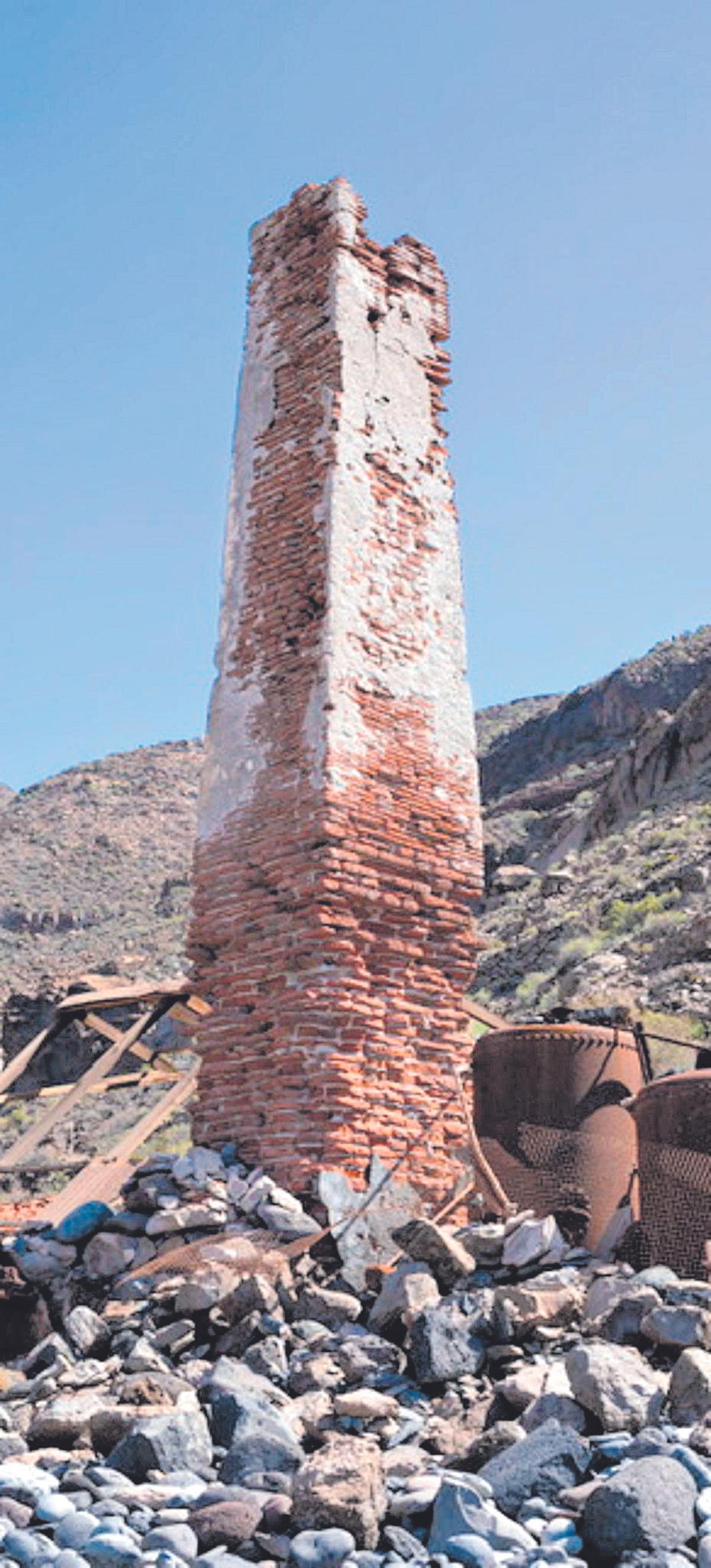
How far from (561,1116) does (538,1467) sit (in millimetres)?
2925

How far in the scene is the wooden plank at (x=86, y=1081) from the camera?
9070mm

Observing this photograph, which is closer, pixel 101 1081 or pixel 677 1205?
pixel 677 1205

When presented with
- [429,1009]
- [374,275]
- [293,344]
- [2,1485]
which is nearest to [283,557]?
[293,344]

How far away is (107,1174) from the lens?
826 cm

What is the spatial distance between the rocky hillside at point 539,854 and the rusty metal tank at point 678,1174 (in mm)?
9860

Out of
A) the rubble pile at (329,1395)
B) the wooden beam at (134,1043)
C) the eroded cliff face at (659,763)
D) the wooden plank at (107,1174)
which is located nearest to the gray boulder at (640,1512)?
the rubble pile at (329,1395)

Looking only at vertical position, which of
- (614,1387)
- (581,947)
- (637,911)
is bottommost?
(614,1387)

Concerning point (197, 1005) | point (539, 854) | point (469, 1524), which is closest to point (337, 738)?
point (197, 1005)

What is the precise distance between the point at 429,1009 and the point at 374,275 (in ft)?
16.4

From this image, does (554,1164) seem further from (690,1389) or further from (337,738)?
(337,738)

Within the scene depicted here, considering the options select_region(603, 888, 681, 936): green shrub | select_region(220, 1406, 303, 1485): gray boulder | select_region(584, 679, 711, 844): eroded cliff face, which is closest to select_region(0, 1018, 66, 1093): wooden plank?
select_region(220, 1406, 303, 1485): gray boulder

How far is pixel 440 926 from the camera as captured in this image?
8242mm

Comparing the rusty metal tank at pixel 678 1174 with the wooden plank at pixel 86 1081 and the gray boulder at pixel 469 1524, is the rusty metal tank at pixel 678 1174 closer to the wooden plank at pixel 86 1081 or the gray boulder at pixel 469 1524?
the gray boulder at pixel 469 1524

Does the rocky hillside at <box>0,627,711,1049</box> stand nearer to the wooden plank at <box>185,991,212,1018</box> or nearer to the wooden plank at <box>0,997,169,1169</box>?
the wooden plank at <box>185,991,212,1018</box>
